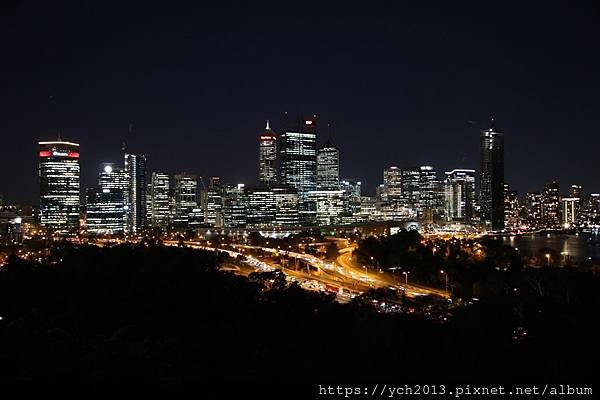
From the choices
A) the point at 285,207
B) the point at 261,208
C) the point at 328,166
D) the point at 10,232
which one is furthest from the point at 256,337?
the point at 328,166

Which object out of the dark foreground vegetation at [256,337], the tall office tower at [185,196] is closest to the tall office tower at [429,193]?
the tall office tower at [185,196]

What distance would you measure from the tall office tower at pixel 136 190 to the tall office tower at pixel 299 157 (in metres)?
14.1

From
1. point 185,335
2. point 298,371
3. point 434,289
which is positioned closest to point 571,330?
point 298,371

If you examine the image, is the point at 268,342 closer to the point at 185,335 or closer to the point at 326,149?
the point at 185,335

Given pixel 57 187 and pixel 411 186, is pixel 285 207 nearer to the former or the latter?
pixel 57 187

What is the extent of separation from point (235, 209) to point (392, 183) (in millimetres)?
26637

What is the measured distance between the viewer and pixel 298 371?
634cm

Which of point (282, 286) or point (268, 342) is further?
point (282, 286)

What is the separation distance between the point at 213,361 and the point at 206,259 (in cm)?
1020

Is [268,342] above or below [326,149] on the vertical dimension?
below

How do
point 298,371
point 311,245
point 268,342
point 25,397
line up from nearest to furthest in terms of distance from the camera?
point 25,397 → point 298,371 → point 268,342 → point 311,245

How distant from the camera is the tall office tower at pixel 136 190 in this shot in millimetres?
53800

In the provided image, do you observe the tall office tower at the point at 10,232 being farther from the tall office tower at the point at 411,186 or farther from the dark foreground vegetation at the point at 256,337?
the tall office tower at the point at 411,186

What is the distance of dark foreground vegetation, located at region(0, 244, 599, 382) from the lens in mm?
6102
